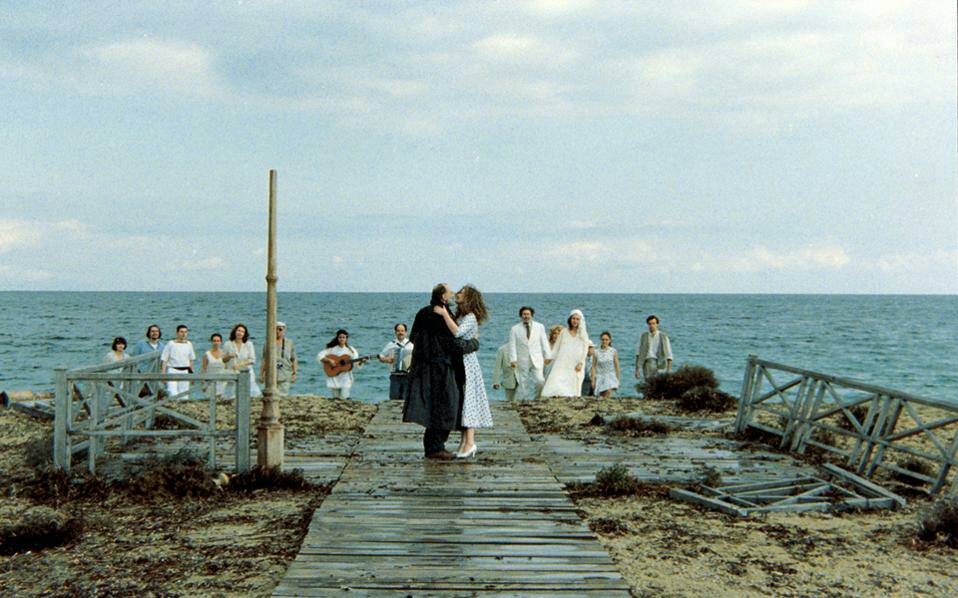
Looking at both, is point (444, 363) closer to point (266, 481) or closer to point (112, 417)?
point (266, 481)

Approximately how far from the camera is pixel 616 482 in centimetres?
838

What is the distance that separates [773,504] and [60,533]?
6.10m

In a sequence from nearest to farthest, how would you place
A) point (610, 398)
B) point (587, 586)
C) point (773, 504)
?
1. point (587, 586)
2. point (773, 504)
3. point (610, 398)

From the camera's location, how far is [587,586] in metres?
5.29

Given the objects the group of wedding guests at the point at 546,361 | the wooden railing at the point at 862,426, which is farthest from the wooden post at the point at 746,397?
the group of wedding guests at the point at 546,361

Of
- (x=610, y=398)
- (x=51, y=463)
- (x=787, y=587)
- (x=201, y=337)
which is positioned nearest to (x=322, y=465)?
(x=51, y=463)

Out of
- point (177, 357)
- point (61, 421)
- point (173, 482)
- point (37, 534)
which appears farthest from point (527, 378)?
point (37, 534)

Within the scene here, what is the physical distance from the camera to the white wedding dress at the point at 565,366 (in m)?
15.8

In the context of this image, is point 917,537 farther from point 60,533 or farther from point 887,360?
point 887,360

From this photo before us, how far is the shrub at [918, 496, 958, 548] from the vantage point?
6.79 metres

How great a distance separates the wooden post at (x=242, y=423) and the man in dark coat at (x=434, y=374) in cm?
168

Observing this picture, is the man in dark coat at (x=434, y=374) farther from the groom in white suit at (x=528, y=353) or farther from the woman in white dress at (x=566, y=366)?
the woman in white dress at (x=566, y=366)

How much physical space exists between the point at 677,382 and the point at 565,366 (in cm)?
230

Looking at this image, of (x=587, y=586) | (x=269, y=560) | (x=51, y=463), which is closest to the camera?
(x=587, y=586)
